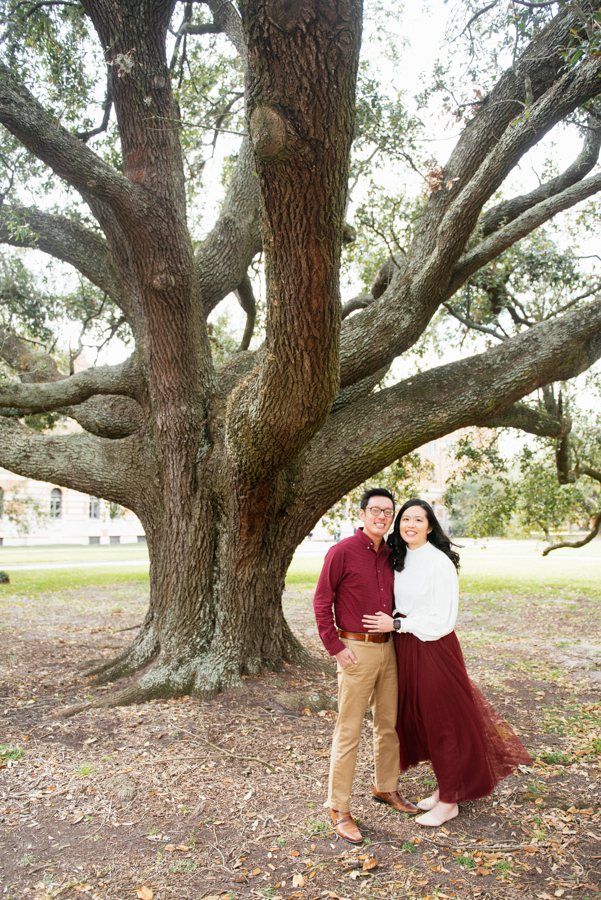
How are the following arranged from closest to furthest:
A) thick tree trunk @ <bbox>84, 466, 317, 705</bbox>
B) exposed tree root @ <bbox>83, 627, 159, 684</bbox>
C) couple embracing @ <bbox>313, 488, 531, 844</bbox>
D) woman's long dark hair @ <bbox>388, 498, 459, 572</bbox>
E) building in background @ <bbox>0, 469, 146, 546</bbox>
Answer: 1. couple embracing @ <bbox>313, 488, 531, 844</bbox>
2. woman's long dark hair @ <bbox>388, 498, 459, 572</bbox>
3. thick tree trunk @ <bbox>84, 466, 317, 705</bbox>
4. exposed tree root @ <bbox>83, 627, 159, 684</bbox>
5. building in background @ <bbox>0, 469, 146, 546</bbox>

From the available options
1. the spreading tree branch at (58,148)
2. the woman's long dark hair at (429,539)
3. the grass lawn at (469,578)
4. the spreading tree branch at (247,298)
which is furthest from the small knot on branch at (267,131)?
the grass lawn at (469,578)

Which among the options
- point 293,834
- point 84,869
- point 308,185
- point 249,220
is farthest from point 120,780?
point 249,220

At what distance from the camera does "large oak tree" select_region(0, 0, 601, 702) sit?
16.9 feet

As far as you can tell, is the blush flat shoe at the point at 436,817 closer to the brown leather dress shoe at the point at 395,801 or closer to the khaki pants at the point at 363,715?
the brown leather dress shoe at the point at 395,801

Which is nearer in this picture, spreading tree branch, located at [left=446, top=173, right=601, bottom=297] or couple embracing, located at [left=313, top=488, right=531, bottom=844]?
couple embracing, located at [left=313, top=488, right=531, bottom=844]

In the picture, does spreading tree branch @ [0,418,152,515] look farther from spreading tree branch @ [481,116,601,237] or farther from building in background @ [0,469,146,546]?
building in background @ [0,469,146,546]

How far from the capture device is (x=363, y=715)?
334 centimetres

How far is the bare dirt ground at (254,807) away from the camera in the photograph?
9.51 ft

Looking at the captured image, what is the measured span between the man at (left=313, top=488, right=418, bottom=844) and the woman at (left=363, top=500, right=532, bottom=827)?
0.09 meters

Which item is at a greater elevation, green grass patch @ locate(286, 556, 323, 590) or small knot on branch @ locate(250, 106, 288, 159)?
small knot on branch @ locate(250, 106, 288, 159)

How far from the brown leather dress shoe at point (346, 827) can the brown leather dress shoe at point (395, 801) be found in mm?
378

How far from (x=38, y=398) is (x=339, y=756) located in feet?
14.6

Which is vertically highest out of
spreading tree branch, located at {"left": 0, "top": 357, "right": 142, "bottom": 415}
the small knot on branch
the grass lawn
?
the small knot on branch

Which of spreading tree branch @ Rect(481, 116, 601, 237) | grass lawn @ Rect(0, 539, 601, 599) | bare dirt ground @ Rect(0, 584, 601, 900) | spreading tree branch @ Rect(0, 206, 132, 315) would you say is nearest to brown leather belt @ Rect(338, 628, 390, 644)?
bare dirt ground @ Rect(0, 584, 601, 900)
